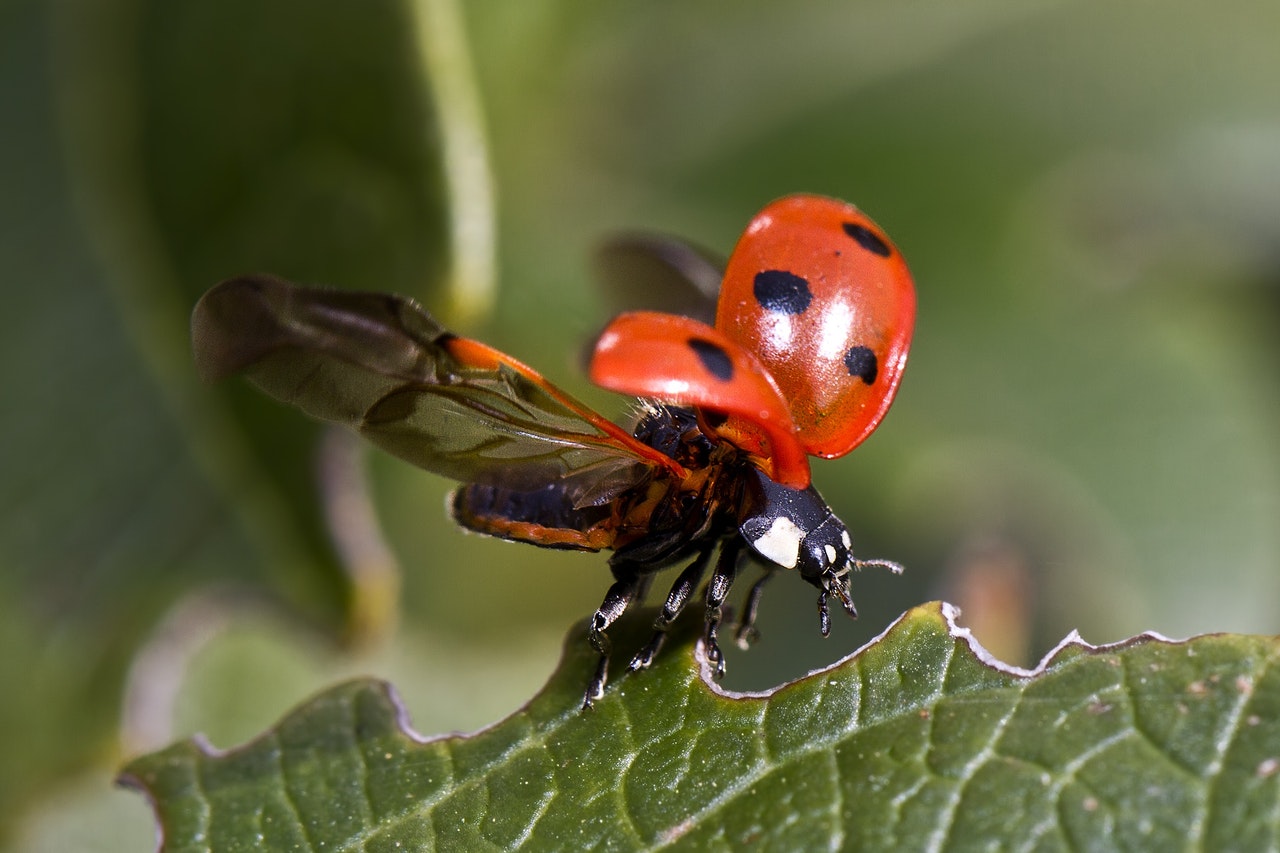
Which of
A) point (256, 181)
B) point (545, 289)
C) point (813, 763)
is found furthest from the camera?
point (545, 289)

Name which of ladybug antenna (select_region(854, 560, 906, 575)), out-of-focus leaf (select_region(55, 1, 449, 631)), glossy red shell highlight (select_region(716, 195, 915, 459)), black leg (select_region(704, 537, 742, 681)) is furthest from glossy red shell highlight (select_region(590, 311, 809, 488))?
out-of-focus leaf (select_region(55, 1, 449, 631))

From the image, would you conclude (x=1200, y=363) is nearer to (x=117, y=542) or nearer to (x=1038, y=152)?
(x=1038, y=152)

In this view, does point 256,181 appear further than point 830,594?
Yes

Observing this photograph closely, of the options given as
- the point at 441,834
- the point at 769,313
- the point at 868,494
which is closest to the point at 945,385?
the point at 868,494

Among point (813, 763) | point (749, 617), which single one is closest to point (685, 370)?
point (813, 763)

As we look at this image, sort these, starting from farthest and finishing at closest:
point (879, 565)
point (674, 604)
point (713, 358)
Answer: point (879, 565) → point (674, 604) → point (713, 358)

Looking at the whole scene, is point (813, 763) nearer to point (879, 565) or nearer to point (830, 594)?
point (830, 594)
